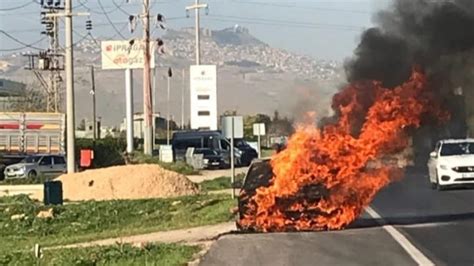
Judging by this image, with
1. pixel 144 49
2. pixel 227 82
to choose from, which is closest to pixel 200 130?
pixel 144 49

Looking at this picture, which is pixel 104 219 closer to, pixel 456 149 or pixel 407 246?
pixel 456 149

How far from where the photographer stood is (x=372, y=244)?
18.3 metres

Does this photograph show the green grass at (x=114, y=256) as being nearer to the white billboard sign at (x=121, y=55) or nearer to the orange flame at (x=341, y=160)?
the orange flame at (x=341, y=160)

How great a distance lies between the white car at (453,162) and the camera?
32.5 m

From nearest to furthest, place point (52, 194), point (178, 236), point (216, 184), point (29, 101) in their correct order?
point (178, 236) < point (52, 194) < point (216, 184) < point (29, 101)

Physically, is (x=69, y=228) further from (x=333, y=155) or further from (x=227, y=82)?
(x=227, y=82)

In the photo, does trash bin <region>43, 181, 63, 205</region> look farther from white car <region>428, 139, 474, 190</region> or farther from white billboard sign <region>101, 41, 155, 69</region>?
white billboard sign <region>101, 41, 155, 69</region>

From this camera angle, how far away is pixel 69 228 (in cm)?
2883

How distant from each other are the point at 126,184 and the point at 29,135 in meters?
24.8

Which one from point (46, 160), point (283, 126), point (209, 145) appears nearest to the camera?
point (283, 126)

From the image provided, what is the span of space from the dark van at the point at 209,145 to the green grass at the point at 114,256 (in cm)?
4719

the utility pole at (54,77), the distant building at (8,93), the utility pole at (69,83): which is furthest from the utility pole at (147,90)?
the distant building at (8,93)

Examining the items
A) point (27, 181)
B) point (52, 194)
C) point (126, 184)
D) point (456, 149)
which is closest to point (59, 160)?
point (27, 181)

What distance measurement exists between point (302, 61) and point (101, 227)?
23.7 ft
